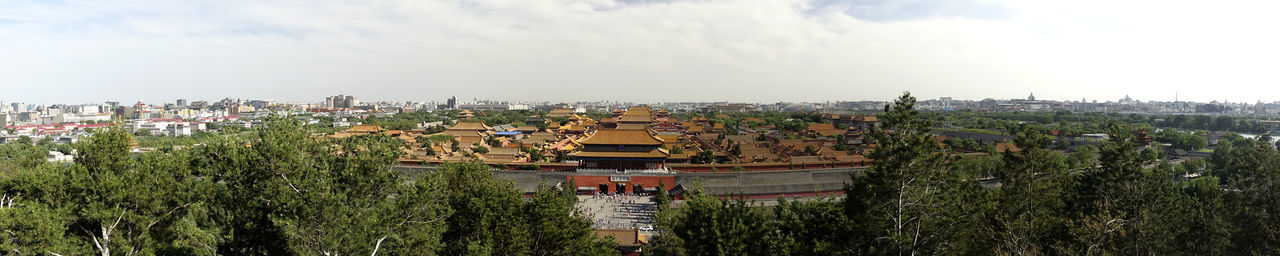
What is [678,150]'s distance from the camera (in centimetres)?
2688

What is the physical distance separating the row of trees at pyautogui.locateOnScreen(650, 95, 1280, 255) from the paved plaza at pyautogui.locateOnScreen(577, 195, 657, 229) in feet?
22.5

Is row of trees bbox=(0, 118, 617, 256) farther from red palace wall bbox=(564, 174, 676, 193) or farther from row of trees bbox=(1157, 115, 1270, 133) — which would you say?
row of trees bbox=(1157, 115, 1270, 133)

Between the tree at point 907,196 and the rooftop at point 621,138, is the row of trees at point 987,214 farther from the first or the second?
the rooftop at point 621,138

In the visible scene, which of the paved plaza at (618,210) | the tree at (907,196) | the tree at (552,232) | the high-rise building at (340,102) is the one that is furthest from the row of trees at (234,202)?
the high-rise building at (340,102)

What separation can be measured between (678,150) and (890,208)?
63.2 feet

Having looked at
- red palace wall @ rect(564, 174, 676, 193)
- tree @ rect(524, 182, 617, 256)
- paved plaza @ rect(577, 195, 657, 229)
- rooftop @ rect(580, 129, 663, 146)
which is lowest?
paved plaza @ rect(577, 195, 657, 229)

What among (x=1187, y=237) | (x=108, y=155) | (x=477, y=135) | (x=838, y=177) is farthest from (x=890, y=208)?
(x=477, y=135)

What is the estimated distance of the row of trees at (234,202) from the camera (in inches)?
250

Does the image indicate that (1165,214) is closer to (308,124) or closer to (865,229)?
(865,229)

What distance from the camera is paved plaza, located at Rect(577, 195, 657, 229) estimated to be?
16719mm

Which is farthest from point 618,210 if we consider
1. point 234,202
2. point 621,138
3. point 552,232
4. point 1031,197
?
point 234,202

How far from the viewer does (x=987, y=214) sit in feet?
29.5

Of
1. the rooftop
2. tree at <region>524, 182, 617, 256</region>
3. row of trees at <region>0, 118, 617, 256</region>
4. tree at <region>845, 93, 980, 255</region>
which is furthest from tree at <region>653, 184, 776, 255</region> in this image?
the rooftop

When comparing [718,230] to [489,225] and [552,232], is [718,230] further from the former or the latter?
[489,225]
